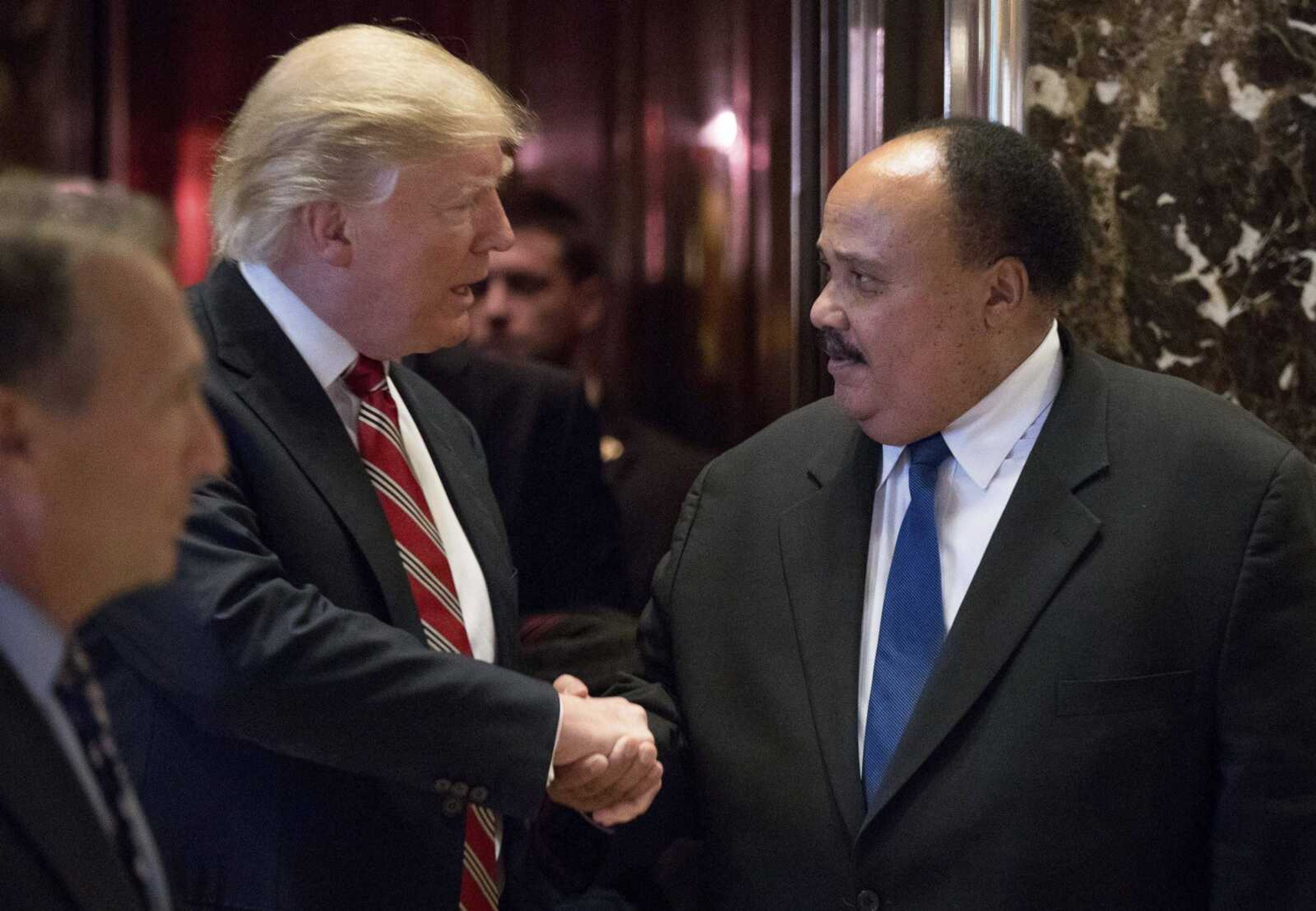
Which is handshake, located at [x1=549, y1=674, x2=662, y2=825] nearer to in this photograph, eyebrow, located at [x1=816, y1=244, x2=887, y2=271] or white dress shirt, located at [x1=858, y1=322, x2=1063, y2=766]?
white dress shirt, located at [x1=858, y1=322, x2=1063, y2=766]

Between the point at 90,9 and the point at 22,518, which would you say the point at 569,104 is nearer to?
the point at 90,9

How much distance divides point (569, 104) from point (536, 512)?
0.81m

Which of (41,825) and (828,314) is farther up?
(828,314)

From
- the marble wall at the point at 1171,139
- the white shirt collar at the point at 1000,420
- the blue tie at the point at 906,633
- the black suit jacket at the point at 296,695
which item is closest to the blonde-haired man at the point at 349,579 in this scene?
the black suit jacket at the point at 296,695

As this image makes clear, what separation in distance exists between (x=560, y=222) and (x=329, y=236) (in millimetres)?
1014

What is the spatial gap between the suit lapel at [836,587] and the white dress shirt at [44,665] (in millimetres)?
1085

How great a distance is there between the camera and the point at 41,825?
1133mm

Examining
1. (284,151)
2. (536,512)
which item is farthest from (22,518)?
(536,512)

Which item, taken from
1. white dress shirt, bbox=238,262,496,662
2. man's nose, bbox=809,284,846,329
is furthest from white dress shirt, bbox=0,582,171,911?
man's nose, bbox=809,284,846,329

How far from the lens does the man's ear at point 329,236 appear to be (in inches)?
85.4

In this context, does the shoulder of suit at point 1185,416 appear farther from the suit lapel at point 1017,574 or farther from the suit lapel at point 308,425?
the suit lapel at point 308,425

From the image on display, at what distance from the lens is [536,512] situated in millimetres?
3121

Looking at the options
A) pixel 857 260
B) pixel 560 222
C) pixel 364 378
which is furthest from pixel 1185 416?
pixel 560 222

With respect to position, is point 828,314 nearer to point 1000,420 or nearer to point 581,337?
point 1000,420
